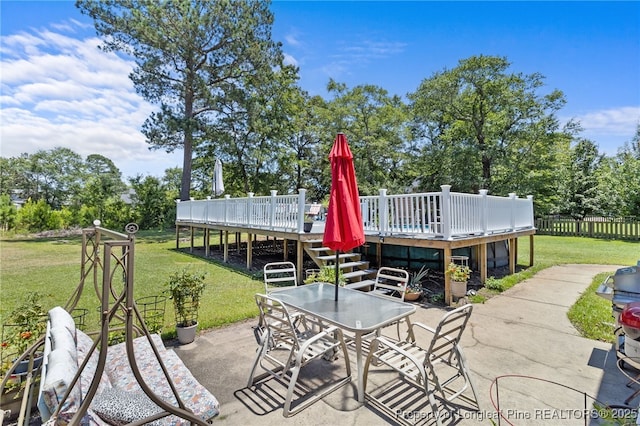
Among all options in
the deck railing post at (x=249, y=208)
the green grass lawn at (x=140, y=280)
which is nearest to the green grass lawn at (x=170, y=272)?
the green grass lawn at (x=140, y=280)

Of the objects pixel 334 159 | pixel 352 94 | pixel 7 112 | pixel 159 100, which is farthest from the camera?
pixel 352 94

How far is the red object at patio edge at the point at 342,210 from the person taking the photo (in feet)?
12.8

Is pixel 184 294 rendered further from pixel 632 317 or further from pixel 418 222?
pixel 418 222

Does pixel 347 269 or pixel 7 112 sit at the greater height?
pixel 7 112

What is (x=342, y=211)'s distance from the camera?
3949 mm

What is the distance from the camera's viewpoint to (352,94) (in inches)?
833

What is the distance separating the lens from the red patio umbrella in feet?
12.8

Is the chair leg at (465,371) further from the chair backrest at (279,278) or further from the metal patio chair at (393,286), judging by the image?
the chair backrest at (279,278)

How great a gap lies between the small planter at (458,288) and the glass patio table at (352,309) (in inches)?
106

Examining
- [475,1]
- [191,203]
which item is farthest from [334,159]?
[191,203]

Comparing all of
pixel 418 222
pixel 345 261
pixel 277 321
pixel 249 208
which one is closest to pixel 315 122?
pixel 249 208

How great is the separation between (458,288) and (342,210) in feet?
11.6

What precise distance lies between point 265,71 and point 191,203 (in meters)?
10.0

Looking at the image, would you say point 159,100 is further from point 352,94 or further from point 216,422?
point 216,422
